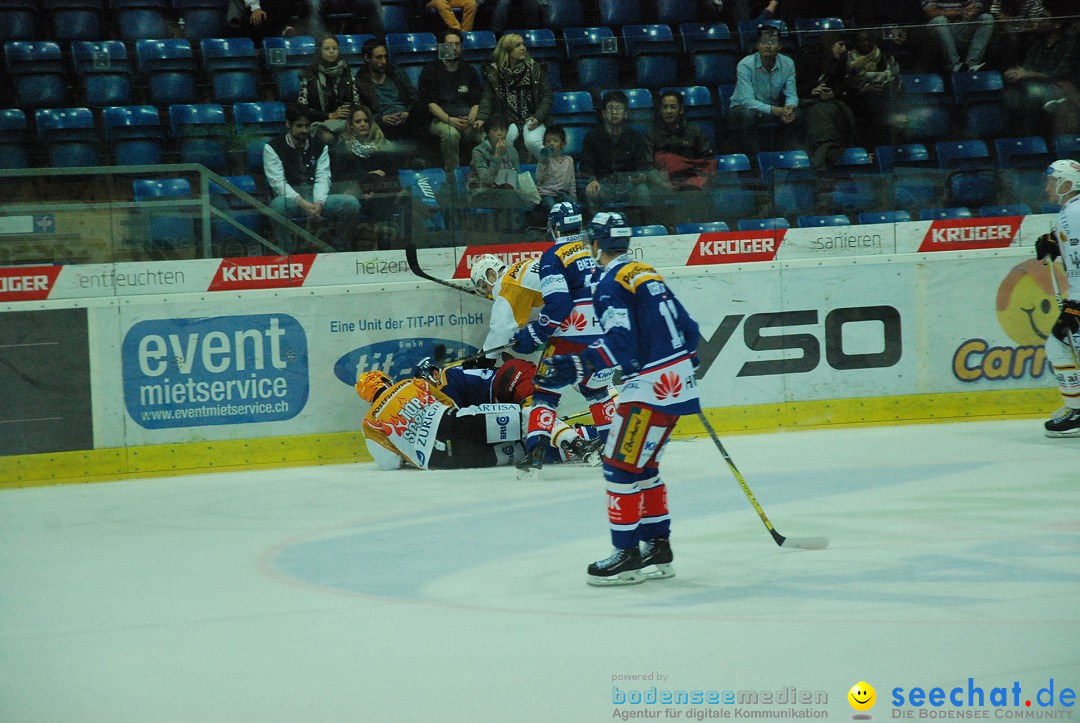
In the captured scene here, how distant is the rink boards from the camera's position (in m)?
7.71

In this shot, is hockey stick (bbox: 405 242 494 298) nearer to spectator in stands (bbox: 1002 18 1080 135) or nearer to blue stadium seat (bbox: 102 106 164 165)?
blue stadium seat (bbox: 102 106 164 165)

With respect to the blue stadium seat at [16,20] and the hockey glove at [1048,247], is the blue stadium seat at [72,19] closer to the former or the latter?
the blue stadium seat at [16,20]

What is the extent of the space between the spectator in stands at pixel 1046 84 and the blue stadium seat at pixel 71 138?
6.43 metres

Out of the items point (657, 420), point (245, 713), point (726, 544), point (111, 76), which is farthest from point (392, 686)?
point (111, 76)

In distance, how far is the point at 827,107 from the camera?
28.9 feet

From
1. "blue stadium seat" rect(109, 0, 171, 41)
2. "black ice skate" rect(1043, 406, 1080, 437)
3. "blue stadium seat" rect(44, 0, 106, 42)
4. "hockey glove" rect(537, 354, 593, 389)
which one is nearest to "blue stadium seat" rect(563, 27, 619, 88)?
"hockey glove" rect(537, 354, 593, 389)

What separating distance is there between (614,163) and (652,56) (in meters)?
1.19

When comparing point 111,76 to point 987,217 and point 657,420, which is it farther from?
point 987,217

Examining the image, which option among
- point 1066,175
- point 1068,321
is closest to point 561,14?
point 1066,175

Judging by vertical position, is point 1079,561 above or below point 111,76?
below

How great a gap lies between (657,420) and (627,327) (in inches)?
14.8

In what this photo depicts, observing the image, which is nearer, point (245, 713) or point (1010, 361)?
point (245, 713)

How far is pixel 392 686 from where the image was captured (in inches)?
138

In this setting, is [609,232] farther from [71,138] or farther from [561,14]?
[561,14]
